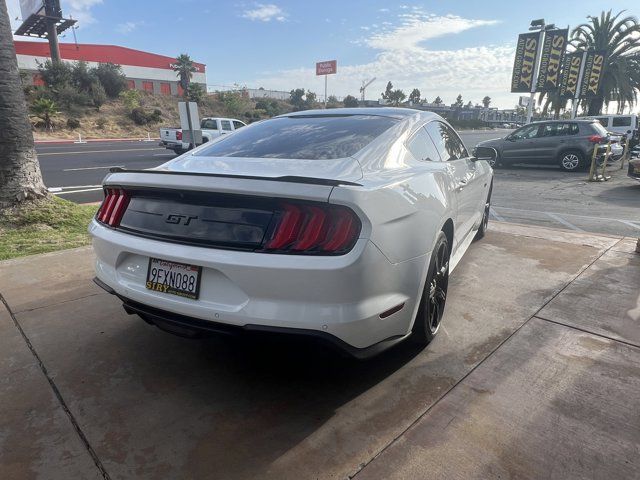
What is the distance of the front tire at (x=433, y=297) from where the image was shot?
2.72m

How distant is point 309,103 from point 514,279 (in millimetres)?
70973

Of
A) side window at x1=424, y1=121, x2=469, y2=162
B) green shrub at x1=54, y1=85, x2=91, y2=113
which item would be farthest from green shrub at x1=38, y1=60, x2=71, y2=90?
side window at x1=424, y1=121, x2=469, y2=162

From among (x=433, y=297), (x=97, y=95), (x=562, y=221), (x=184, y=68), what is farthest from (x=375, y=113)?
(x=184, y=68)

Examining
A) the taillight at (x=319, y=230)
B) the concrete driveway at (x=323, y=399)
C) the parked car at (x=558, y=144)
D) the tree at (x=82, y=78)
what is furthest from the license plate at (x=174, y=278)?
the tree at (x=82, y=78)

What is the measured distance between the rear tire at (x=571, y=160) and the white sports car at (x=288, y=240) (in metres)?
13.2

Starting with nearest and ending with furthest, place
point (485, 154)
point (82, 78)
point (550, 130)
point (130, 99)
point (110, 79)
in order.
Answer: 1. point (485, 154)
2. point (550, 130)
3. point (82, 78)
4. point (130, 99)
5. point (110, 79)

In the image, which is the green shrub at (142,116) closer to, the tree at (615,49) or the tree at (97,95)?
the tree at (97,95)

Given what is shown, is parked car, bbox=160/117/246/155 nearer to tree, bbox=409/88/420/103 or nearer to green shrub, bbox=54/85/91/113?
green shrub, bbox=54/85/91/113

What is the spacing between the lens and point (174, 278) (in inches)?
90.6

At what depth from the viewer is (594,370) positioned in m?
2.71

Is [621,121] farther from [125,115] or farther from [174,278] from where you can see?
[125,115]

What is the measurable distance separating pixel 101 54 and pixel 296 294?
229 feet

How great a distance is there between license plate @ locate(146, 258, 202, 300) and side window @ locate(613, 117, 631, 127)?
82.5 feet

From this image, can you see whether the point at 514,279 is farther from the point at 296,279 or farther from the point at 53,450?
the point at 53,450
